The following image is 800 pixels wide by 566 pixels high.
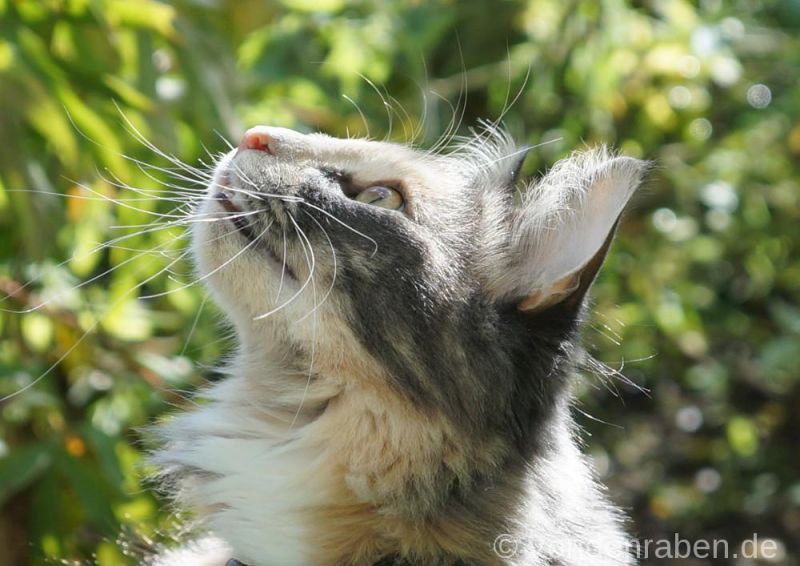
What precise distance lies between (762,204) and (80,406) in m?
3.08

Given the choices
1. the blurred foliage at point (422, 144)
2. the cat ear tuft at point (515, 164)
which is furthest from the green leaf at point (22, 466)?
the cat ear tuft at point (515, 164)

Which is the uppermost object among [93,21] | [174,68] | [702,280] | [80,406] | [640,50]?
[93,21]

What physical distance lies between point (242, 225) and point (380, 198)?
0.95 feet

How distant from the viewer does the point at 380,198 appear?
87.4 inches

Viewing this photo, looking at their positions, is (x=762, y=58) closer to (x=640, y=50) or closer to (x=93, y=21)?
(x=640, y=50)

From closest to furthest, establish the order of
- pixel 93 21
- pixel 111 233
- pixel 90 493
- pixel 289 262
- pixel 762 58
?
pixel 289 262 → pixel 93 21 → pixel 90 493 → pixel 111 233 → pixel 762 58

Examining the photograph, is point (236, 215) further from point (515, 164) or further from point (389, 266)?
point (515, 164)

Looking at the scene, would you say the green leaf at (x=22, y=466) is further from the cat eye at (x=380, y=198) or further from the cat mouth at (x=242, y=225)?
the cat eye at (x=380, y=198)

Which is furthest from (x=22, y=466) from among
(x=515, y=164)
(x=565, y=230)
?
(x=565, y=230)

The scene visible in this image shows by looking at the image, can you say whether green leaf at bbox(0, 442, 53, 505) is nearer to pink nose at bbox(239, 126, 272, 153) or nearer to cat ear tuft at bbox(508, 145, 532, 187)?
pink nose at bbox(239, 126, 272, 153)

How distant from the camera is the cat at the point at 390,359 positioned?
208 centimetres

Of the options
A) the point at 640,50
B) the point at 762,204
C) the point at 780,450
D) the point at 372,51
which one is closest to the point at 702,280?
the point at 762,204

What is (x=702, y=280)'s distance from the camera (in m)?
5.25

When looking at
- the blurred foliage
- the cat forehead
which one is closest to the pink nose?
the cat forehead
